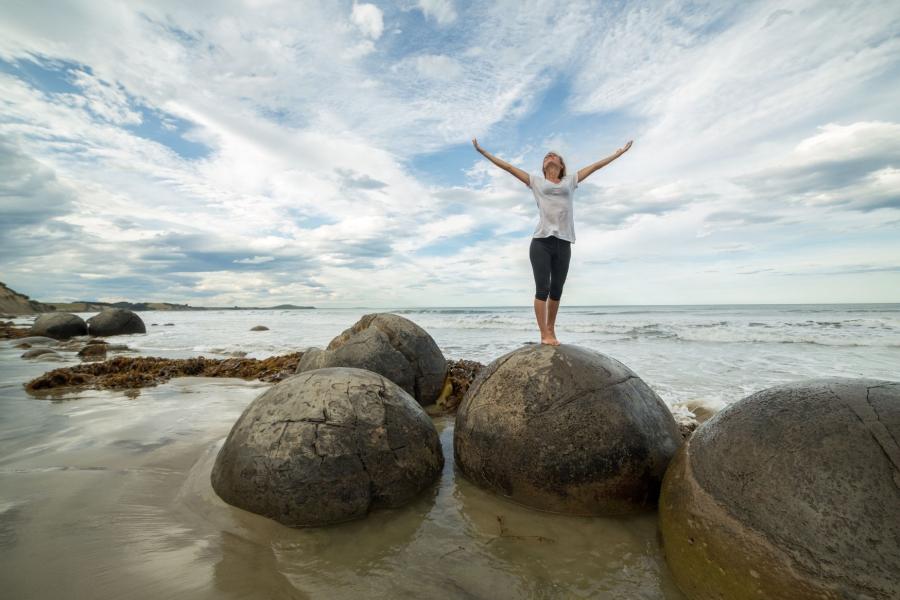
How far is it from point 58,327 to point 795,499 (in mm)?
24624

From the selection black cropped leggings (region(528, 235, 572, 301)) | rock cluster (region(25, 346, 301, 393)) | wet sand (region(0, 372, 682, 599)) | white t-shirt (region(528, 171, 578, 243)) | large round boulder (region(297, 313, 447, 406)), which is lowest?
wet sand (region(0, 372, 682, 599))

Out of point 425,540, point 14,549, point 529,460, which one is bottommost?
point 425,540

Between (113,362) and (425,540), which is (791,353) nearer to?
(425,540)

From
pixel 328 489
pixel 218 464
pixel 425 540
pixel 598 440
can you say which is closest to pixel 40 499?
pixel 218 464

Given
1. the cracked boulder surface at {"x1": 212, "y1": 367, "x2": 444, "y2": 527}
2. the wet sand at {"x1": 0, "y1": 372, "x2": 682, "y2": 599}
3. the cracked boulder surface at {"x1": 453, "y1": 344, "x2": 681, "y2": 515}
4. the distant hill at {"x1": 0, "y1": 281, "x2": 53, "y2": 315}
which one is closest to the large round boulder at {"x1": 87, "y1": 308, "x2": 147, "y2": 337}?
the wet sand at {"x1": 0, "y1": 372, "x2": 682, "y2": 599}

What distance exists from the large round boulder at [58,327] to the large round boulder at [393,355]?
18.0 meters

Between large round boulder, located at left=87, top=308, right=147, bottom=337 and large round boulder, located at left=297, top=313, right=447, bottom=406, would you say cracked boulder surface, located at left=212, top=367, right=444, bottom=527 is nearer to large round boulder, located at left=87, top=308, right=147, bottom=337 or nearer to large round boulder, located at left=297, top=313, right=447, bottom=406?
large round boulder, located at left=297, top=313, right=447, bottom=406

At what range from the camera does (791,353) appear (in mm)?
12344

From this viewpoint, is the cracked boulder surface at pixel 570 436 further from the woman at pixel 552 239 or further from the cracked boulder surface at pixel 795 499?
the woman at pixel 552 239

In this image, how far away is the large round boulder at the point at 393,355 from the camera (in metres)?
6.18

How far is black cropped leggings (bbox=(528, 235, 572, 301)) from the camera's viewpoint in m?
5.01

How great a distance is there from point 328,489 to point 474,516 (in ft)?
3.42

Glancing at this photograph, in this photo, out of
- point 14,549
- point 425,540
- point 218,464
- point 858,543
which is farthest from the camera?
point 218,464

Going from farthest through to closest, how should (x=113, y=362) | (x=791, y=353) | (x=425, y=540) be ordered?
(x=791, y=353), (x=113, y=362), (x=425, y=540)
